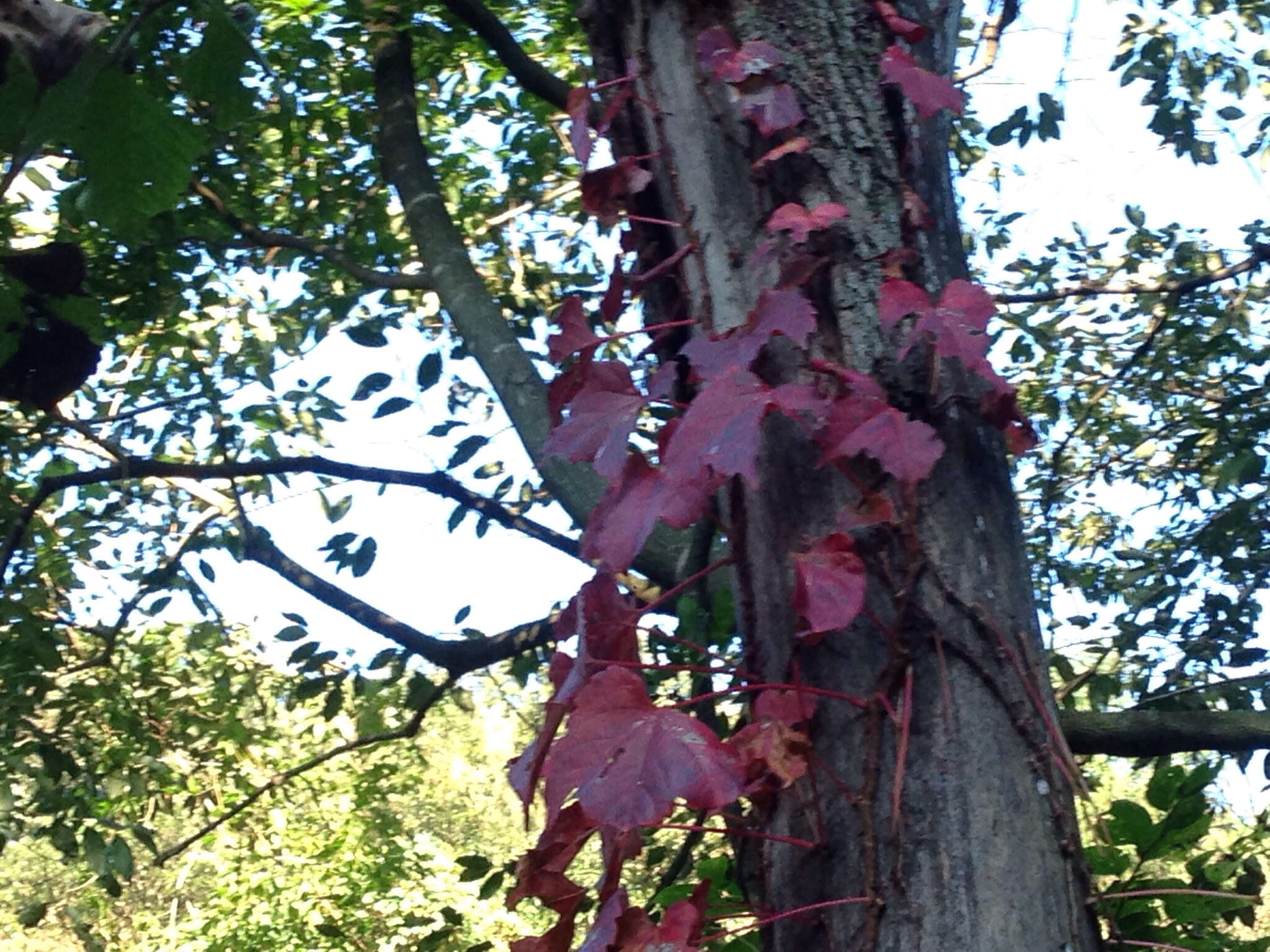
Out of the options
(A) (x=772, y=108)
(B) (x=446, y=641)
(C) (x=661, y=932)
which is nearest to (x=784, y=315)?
(A) (x=772, y=108)

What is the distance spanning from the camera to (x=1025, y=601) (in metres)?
1.05

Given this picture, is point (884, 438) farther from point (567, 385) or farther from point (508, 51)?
point (508, 51)

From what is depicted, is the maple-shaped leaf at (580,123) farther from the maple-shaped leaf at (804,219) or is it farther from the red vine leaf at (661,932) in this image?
the red vine leaf at (661,932)

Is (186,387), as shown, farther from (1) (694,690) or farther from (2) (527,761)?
(2) (527,761)

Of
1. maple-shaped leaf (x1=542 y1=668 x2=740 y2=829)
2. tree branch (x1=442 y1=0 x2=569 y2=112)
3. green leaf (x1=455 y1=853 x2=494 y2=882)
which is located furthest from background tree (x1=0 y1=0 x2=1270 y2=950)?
tree branch (x1=442 y1=0 x2=569 y2=112)

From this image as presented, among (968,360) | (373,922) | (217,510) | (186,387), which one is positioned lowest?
(373,922)

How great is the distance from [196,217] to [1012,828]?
10.2 ft

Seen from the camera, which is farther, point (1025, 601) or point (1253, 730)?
point (1253, 730)

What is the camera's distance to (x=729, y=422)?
95cm

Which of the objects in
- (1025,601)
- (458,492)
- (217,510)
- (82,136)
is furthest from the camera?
(217,510)

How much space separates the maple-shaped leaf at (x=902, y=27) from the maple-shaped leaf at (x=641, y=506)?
0.54 m

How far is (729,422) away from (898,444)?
5.3 inches

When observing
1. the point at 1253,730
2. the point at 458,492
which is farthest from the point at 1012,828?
the point at 458,492

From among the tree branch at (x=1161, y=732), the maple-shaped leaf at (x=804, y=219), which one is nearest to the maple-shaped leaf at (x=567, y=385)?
the maple-shaped leaf at (x=804, y=219)
